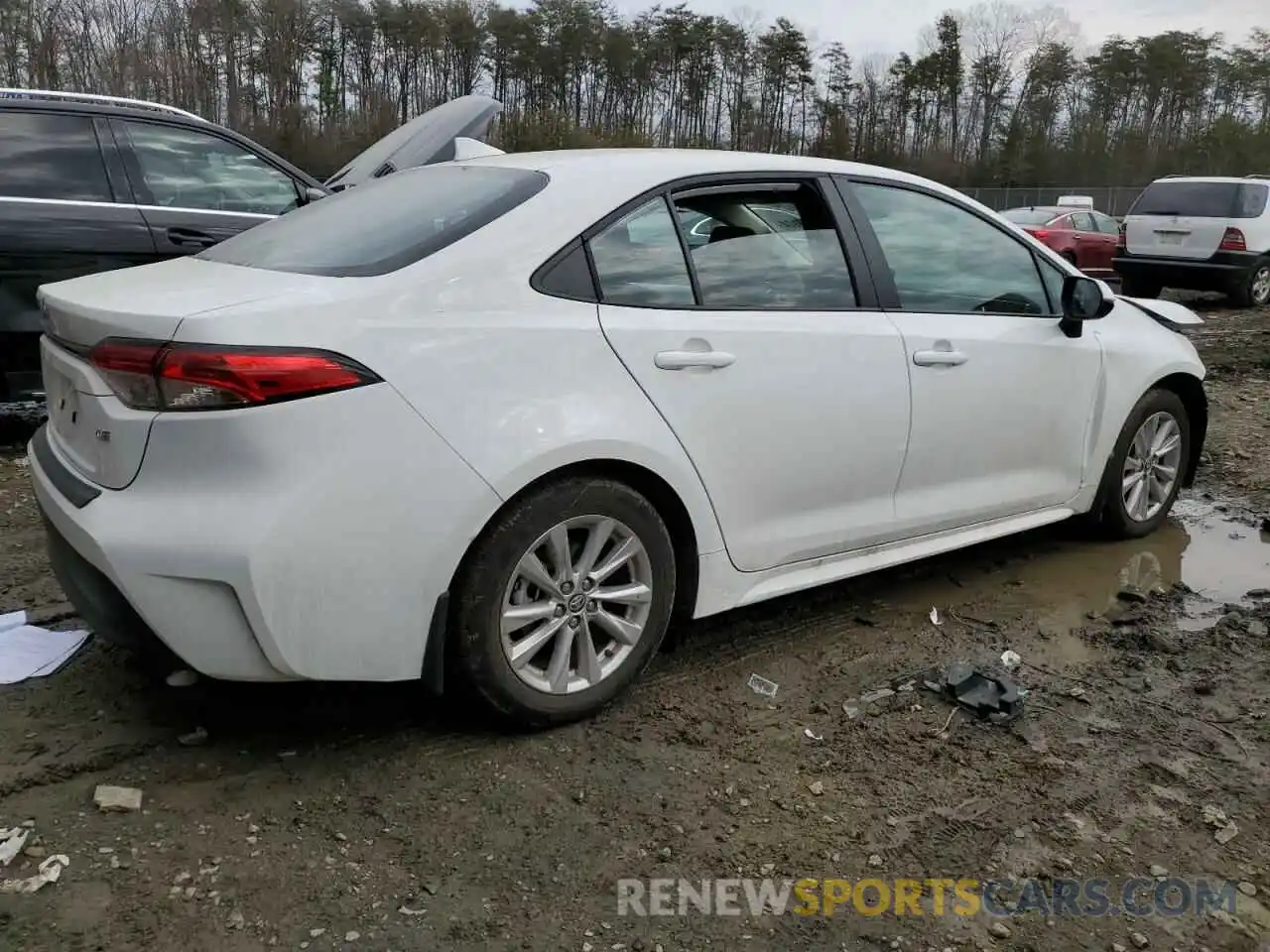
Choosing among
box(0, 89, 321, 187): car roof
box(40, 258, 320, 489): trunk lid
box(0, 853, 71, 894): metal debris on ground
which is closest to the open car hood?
box(0, 89, 321, 187): car roof

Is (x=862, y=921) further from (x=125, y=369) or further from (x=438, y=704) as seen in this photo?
(x=125, y=369)

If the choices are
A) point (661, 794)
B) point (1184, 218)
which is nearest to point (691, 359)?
point (661, 794)

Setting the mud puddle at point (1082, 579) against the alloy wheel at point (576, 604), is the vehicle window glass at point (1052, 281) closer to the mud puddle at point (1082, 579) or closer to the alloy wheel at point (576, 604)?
the mud puddle at point (1082, 579)

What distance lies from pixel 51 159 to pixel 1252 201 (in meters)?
13.7

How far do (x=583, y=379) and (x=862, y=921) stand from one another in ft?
4.73

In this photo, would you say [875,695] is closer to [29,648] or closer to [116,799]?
[116,799]

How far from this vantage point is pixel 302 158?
3453 cm

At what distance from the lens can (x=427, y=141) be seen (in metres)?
6.77

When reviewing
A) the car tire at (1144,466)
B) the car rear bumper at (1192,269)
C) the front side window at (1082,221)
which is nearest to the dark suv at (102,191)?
the car tire at (1144,466)

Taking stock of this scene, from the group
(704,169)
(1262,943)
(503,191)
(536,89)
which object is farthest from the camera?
(536,89)

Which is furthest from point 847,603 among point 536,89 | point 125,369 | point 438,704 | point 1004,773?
point 536,89

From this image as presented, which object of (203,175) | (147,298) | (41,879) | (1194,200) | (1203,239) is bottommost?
(41,879)

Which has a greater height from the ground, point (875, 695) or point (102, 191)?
point (102, 191)

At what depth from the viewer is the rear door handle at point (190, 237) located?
229 inches
